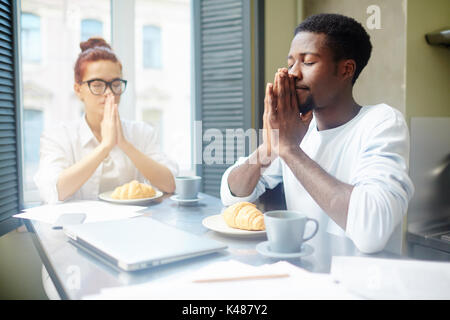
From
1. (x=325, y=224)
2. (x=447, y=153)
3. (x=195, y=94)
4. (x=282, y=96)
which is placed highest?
(x=195, y=94)

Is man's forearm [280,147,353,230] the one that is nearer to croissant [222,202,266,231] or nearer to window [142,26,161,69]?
croissant [222,202,266,231]

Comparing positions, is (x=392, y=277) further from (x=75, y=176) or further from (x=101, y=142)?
(x=101, y=142)

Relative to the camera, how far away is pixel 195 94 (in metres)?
2.36

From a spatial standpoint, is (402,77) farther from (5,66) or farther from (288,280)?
(5,66)

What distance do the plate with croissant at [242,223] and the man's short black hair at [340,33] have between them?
0.60 m

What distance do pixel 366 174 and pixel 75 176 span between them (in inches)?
43.6

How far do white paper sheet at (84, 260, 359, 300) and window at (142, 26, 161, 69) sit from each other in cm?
1434

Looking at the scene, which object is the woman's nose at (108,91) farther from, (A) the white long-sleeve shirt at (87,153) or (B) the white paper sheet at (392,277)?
(B) the white paper sheet at (392,277)

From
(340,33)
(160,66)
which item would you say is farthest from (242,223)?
(160,66)


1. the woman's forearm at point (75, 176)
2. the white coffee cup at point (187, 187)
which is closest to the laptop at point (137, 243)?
the white coffee cup at point (187, 187)

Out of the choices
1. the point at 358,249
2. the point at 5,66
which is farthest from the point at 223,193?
the point at 5,66

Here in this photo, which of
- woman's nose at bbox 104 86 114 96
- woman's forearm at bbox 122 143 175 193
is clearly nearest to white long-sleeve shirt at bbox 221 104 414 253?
woman's forearm at bbox 122 143 175 193

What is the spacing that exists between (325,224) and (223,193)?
1.22 ft
